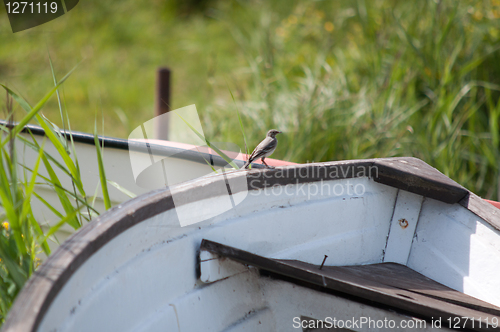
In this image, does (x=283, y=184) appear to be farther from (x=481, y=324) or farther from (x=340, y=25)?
(x=340, y=25)

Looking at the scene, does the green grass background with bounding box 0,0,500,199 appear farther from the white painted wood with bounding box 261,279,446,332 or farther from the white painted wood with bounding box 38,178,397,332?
the white painted wood with bounding box 261,279,446,332

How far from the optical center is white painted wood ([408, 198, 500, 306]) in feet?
5.49

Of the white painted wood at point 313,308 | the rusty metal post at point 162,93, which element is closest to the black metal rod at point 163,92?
the rusty metal post at point 162,93

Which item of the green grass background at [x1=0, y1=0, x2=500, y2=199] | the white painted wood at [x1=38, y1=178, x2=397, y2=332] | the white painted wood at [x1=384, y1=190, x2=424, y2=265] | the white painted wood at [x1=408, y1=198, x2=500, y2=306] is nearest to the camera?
the white painted wood at [x1=38, y1=178, x2=397, y2=332]

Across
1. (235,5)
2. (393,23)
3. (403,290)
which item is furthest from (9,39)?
(403,290)

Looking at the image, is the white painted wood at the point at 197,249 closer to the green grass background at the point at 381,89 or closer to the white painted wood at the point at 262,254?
the white painted wood at the point at 262,254

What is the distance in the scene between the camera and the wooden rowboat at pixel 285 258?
1.11 meters

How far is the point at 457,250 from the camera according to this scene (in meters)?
1.79

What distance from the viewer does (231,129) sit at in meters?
3.87

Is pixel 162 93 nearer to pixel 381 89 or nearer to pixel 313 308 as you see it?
pixel 381 89

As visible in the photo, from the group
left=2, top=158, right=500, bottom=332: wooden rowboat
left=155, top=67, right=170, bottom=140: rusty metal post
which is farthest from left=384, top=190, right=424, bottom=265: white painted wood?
left=155, top=67, right=170, bottom=140: rusty metal post

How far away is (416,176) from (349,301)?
0.65 meters

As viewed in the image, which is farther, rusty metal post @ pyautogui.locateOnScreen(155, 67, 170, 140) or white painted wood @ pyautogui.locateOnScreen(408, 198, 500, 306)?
rusty metal post @ pyautogui.locateOnScreen(155, 67, 170, 140)

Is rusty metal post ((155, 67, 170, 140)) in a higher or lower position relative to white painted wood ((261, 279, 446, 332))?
higher
